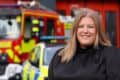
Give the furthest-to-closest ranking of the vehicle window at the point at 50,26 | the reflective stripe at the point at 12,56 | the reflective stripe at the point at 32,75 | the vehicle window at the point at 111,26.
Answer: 1. the vehicle window at the point at 111,26
2. the vehicle window at the point at 50,26
3. the reflective stripe at the point at 12,56
4. the reflective stripe at the point at 32,75

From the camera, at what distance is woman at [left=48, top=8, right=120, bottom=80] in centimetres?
289

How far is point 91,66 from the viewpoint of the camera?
9.62ft

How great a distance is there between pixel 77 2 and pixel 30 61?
37.3 feet

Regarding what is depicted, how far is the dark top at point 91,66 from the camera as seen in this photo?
113 inches

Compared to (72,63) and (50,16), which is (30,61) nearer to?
(50,16)

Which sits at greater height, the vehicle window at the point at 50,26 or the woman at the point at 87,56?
the woman at the point at 87,56

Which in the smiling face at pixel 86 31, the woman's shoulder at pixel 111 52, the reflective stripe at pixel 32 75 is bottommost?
the reflective stripe at pixel 32 75

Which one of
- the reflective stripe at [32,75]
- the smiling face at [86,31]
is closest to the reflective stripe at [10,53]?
the reflective stripe at [32,75]

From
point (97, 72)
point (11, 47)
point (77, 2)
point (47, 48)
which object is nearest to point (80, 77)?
point (97, 72)

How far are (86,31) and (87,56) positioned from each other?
0.61 ft

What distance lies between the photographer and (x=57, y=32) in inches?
488

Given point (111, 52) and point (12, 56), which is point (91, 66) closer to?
point (111, 52)

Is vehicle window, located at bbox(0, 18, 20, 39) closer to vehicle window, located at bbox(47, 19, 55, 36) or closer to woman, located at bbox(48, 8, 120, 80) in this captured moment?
vehicle window, located at bbox(47, 19, 55, 36)

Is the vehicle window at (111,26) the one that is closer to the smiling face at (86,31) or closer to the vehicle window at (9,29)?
the vehicle window at (9,29)
